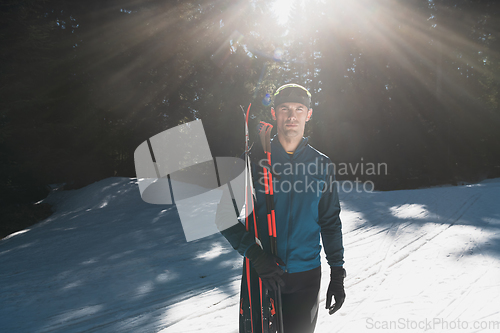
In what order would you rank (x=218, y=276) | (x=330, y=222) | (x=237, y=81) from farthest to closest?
(x=237, y=81) → (x=218, y=276) → (x=330, y=222)

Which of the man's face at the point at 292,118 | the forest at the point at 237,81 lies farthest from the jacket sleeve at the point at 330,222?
the forest at the point at 237,81

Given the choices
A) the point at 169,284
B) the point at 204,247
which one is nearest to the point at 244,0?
the point at 204,247

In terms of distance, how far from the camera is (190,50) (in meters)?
16.7

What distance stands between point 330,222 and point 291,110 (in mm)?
796

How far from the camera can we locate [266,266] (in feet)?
5.36

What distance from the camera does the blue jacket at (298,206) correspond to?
180cm

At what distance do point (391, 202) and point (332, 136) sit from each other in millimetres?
12072

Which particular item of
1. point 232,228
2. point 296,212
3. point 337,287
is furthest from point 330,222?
point 232,228

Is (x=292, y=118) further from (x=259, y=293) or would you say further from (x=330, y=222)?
(x=259, y=293)

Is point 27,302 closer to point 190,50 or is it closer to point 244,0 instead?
point 190,50

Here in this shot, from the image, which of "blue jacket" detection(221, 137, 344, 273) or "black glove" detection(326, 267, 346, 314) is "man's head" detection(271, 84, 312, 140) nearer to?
"blue jacket" detection(221, 137, 344, 273)

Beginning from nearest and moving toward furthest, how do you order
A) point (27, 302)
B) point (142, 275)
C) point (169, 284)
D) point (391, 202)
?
point (27, 302) < point (169, 284) < point (142, 275) < point (391, 202)

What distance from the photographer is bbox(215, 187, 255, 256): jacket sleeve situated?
1.65 metres

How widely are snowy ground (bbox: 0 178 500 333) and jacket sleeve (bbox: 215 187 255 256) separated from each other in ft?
6.93
